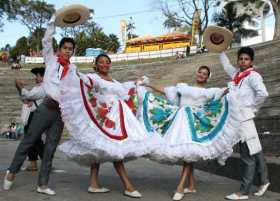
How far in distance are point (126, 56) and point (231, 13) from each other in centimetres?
1266

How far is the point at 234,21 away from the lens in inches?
1987

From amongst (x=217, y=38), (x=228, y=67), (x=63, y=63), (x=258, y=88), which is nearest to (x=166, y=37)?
(x=217, y=38)

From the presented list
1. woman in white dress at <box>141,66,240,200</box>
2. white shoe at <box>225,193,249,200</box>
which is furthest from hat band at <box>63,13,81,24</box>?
white shoe at <box>225,193,249,200</box>

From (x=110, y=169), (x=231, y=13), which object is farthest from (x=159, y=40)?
(x=110, y=169)

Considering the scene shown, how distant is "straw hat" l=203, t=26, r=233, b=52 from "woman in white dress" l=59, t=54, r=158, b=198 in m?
1.56

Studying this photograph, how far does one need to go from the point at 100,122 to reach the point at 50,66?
91 cm

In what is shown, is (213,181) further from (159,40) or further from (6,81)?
(159,40)

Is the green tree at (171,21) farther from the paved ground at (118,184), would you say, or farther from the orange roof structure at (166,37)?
the paved ground at (118,184)

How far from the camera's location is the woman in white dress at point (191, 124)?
5.72 metres

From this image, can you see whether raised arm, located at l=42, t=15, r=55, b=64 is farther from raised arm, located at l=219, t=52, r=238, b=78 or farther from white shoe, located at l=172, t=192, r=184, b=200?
raised arm, located at l=219, t=52, r=238, b=78

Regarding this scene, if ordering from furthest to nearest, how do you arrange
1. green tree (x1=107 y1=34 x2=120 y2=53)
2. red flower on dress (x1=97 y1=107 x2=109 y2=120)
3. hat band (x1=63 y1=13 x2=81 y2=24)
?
green tree (x1=107 y1=34 x2=120 y2=53), hat band (x1=63 y1=13 x2=81 y2=24), red flower on dress (x1=97 y1=107 x2=109 y2=120)

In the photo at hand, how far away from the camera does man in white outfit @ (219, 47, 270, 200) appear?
5930 mm

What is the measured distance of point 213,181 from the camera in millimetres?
7250

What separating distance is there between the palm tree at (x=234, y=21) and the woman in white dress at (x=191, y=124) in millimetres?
44831
